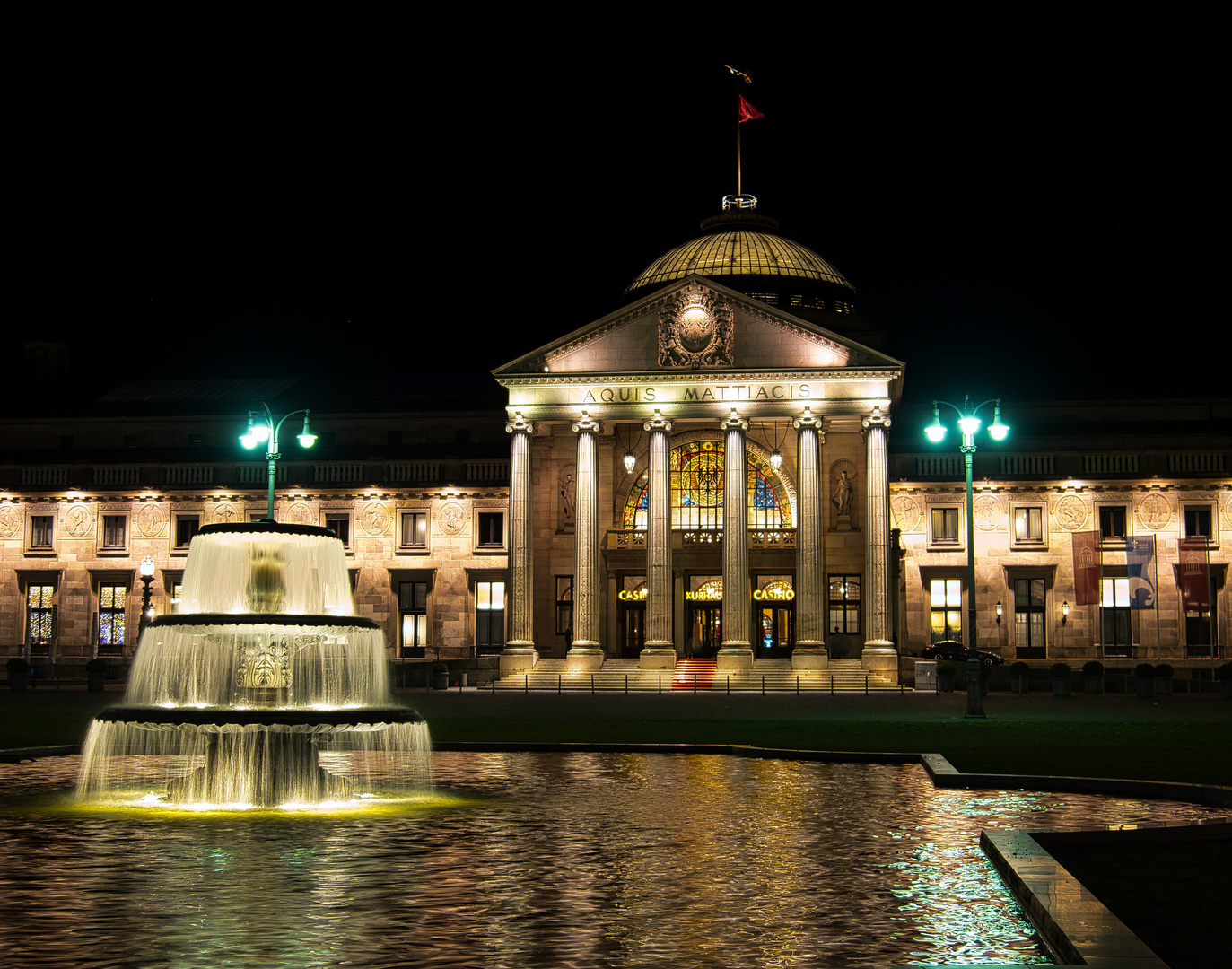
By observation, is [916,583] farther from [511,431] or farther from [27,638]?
→ [27,638]

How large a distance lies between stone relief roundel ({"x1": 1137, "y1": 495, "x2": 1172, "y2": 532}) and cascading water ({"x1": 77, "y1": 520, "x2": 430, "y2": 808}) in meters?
53.9

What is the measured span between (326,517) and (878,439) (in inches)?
1132

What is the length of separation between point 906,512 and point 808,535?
11.0 metres

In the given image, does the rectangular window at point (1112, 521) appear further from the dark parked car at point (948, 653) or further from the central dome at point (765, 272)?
the central dome at point (765, 272)

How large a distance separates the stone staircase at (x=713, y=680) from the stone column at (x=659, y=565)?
1.02m

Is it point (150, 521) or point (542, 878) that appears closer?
point (542, 878)

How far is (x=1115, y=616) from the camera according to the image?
67.6 meters

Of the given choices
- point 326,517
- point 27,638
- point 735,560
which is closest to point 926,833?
point 735,560

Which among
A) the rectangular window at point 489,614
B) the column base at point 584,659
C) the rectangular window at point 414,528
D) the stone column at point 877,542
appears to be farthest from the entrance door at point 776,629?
the rectangular window at point 414,528

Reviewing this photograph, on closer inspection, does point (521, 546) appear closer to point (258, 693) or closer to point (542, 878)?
point (258, 693)

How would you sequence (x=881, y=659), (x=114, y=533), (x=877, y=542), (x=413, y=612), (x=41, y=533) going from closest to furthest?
(x=881, y=659) < (x=877, y=542) < (x=413, y=612) < (x=114, y=533) < (x=41, y=533)

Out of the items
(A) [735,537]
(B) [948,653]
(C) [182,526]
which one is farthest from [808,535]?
(C) [182,526]

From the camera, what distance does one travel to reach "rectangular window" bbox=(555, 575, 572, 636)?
68250mm

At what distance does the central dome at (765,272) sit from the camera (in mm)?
76000
